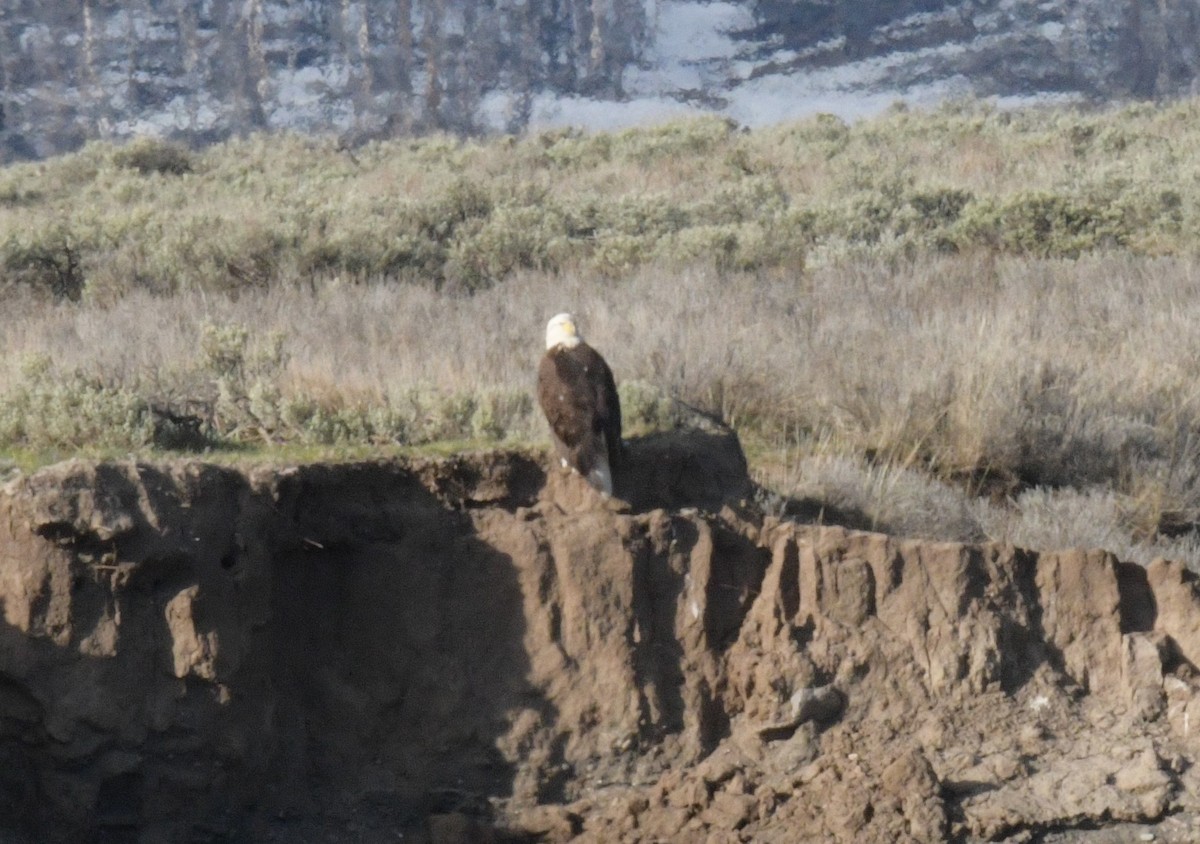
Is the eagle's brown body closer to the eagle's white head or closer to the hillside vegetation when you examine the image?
the eagle's white head

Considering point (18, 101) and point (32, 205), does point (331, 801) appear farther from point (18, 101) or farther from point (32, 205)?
point (18, 101)

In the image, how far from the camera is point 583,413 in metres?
7.14

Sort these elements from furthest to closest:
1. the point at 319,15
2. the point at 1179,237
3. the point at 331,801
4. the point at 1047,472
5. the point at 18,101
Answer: the point at 319,15
the point at 18,101
the point at 1179,237
the point at 1047,472
the point at 331,801

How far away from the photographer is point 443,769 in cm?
714

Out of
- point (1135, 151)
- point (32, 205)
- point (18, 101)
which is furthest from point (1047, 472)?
point (18, 101)

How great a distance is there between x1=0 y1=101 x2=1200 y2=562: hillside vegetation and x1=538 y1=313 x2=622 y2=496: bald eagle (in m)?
0.68

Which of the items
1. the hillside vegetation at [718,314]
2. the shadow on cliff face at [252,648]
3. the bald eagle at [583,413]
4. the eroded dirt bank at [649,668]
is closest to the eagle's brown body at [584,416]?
the bald eagle at [583,413]

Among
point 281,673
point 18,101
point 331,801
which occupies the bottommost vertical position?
point 18,101

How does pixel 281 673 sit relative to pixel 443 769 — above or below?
above

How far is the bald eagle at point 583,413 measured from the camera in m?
7.14

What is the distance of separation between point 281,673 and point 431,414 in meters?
1.92

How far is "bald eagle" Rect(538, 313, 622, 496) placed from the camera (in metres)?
7.14

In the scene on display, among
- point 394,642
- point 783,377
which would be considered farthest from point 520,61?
point 394,642

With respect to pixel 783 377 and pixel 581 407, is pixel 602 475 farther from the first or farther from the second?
pixel 783 377
